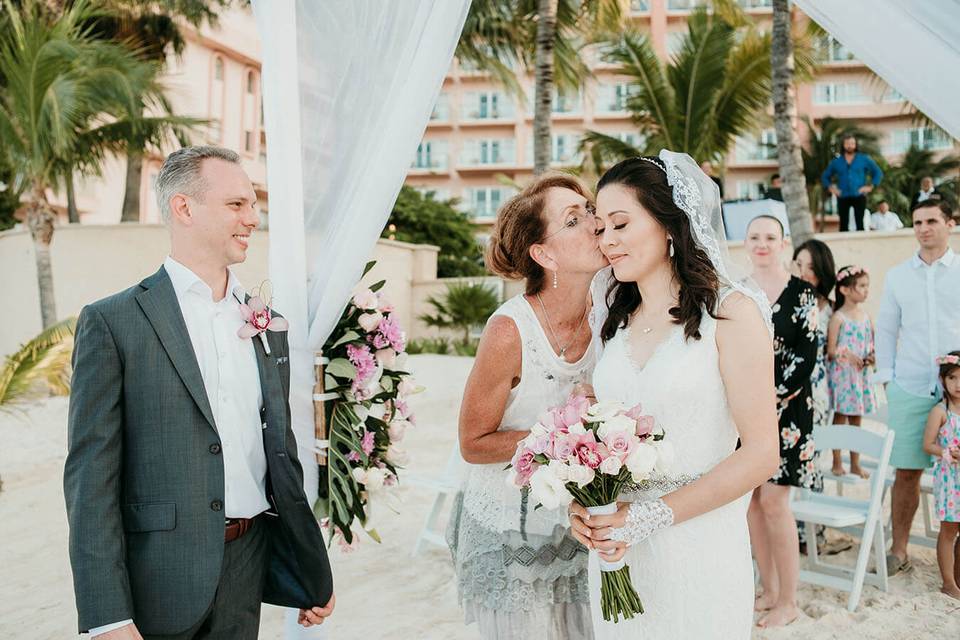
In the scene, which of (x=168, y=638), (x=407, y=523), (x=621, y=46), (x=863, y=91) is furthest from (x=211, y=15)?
(x=863, y=91)

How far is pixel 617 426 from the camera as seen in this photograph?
212 cm

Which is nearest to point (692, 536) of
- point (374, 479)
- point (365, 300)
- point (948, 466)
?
point (374, 479)

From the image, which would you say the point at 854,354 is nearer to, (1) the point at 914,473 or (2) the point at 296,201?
(1) the point at 914,473

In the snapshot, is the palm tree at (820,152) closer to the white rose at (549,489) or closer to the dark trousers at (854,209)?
the dark trousers at (854,209)

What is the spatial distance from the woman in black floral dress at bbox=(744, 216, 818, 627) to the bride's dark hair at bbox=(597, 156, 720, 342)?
9.01 feet

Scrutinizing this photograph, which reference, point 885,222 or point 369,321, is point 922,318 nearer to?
point 369,321

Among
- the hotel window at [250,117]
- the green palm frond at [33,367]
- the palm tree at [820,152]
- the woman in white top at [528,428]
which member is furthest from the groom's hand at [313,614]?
the palm tree at [820,152]

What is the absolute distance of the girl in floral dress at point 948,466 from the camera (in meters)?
5.16

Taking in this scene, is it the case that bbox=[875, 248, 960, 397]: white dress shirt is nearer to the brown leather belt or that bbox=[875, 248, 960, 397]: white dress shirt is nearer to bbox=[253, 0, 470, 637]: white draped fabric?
bbox=[253, 0, 470, 637]: white draped fabric

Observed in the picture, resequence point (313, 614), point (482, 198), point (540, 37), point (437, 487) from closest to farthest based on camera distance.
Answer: point (313, 614) → point (437, 487) → point (540, 37) → point (482, 198)

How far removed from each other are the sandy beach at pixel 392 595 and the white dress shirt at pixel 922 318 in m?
1.39

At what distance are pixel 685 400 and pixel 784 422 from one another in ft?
10.0

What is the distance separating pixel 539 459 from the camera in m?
2.23

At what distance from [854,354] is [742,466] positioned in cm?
605
